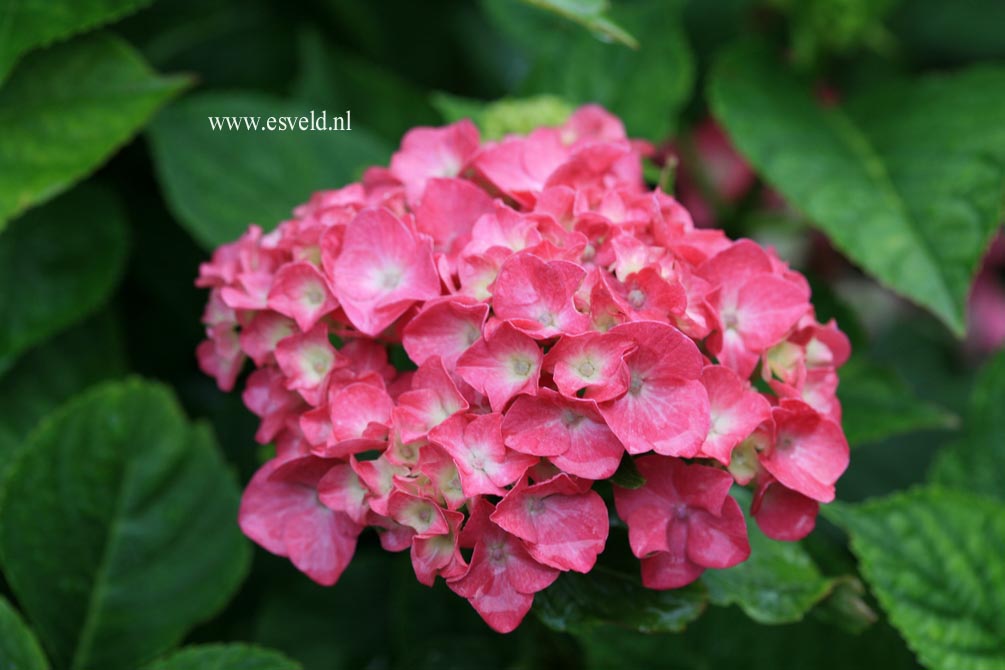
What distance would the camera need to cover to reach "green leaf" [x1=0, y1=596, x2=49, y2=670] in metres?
0.65

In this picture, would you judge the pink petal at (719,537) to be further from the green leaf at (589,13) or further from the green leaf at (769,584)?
the green leaf at (589,13)

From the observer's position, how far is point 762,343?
0.57 m

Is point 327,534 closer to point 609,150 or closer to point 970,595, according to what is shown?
point 609,150

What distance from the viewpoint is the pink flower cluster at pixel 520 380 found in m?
0.51

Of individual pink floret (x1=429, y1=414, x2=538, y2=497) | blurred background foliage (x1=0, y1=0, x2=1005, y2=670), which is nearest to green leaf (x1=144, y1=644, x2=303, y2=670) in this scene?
blurred background foliage (x1=0, y1=0, x2=1005, y2=670)

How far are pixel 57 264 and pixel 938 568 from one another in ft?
2.72

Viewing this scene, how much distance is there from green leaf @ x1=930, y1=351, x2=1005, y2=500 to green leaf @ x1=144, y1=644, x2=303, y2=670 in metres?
0.59

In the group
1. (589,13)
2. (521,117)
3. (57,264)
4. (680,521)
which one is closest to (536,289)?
(680,521)

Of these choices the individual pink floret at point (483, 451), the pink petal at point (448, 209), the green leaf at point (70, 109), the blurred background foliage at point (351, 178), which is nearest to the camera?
the individual pink floret at point (483, 451)

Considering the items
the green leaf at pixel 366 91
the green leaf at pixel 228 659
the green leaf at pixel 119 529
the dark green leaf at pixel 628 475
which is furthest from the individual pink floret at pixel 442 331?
the green leaf at pixel 366 91

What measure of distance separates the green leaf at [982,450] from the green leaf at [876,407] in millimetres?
22

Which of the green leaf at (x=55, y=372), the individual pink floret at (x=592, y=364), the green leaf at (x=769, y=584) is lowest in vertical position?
the green leaf at (x=55, y=372)

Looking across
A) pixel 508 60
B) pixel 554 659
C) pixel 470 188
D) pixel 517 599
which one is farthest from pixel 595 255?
pixel 508 60

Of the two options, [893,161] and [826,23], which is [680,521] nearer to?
[893,161]
